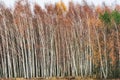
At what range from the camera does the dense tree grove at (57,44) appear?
36.1 meters

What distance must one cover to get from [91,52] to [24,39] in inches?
237

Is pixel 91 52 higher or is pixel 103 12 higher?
pixel 103 12

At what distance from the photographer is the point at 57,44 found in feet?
123

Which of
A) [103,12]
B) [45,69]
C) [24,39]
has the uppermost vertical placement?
[103,12]

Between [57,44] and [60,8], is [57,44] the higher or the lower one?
the lower one

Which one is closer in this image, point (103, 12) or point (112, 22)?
point (112, 22)

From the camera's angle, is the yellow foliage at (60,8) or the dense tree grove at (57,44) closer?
the dense tree grove at (57,44)

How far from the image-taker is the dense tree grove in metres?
36.1

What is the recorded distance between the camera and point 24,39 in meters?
36.5

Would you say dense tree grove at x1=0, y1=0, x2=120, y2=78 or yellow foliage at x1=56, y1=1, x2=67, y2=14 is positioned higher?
yellow foliage at x1=56, y1=1, x2=67, y2=14

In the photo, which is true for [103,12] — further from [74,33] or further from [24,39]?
[24,39]

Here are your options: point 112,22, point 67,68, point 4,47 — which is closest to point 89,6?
point 112,22

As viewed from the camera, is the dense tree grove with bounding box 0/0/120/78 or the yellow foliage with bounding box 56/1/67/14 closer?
the dense tree grove with bounding box 0/0/120/78

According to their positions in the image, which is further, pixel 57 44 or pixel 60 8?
pixel 60 8
